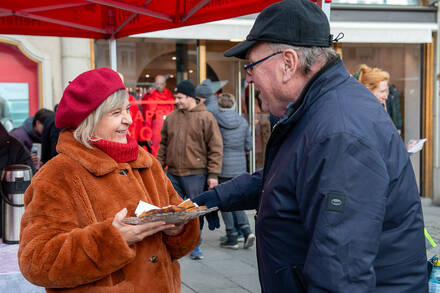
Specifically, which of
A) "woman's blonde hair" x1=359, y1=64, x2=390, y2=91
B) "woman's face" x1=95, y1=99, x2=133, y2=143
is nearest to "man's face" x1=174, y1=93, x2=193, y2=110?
"woman's blonde hair" x1=359, y1=64, x2=390, y2=91

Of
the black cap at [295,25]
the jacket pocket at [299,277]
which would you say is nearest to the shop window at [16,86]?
the black cap at [295,25]

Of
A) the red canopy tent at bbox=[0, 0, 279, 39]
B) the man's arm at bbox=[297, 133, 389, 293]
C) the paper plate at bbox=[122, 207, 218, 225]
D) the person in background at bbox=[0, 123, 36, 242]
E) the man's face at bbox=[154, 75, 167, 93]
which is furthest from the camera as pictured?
the man's face at bbox=[154, 75, 167, 93]

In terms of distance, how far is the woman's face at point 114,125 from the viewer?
7.39 ft

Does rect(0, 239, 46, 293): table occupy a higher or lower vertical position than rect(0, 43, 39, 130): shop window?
lower

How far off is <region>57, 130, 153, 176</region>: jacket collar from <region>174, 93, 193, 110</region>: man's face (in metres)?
3.51

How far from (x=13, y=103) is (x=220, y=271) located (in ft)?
15.9

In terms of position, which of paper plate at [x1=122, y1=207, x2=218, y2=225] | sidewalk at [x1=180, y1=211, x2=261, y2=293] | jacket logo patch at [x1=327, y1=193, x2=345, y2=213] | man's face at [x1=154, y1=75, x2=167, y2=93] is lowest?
sidewalk at [x1=180, y1=211, x2=261, y2=293]

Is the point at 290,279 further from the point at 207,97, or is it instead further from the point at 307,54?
the point at 207,97

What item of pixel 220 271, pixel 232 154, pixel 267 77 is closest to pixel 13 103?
pixel 232 154

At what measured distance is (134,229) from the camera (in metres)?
2.04

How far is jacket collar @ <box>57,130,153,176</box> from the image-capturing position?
6.97ft

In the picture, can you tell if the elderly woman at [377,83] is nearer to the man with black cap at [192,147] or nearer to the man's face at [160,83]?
the man with black cap at [192,147]

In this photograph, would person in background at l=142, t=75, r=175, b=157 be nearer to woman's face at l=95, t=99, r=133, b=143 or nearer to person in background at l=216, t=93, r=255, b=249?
person in background at l=216, t=93, r=255, b=249

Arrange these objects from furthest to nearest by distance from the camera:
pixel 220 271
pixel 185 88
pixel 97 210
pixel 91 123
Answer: pixel 185 88
pixel 220 271
pixel 91 123
pixel 97 210
